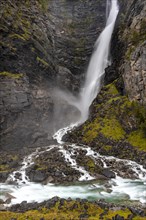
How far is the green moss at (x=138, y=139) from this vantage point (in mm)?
51344

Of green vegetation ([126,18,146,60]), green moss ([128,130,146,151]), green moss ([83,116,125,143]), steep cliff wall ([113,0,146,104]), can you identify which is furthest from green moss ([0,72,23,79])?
green moss ([128,130,146,151])

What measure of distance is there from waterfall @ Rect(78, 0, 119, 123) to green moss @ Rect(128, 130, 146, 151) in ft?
60.4

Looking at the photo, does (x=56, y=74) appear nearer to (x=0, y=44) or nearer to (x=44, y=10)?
(x=0, y=44)

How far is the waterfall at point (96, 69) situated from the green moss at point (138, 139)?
60.4ft

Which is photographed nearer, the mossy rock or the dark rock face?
the dark rock face

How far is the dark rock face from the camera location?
199 ft

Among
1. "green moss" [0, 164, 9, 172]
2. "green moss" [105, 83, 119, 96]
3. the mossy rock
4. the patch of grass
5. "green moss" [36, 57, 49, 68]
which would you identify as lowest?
"green moss" [0, 164, 9, 172]

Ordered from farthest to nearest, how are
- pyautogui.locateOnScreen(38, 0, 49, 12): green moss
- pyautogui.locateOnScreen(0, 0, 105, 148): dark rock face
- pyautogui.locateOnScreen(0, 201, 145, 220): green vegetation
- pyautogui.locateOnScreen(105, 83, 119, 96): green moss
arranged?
pyautogui.locateOnScreen(38, 0, 49, 12): green moss, pyautogui.locateOnScreen(105, 83, 119, 96): green moss, pyautogui.locateOnScreen(0, 0, 105, 148): dark rock face, pyautogui.locateOnScreen(0, 201, 145, 220): green vegetation

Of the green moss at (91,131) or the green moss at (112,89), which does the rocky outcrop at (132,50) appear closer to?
the green moss at (112,89)

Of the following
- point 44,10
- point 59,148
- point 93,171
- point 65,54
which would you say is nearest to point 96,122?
point 59,148

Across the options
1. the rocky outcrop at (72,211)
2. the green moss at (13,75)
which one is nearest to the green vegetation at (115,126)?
the green moss at (13,75)

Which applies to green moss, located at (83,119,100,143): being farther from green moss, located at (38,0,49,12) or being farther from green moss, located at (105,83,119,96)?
green moss, located at (38,0,49,12)

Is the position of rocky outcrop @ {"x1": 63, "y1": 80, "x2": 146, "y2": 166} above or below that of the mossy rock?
below

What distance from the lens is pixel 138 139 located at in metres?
53.3
